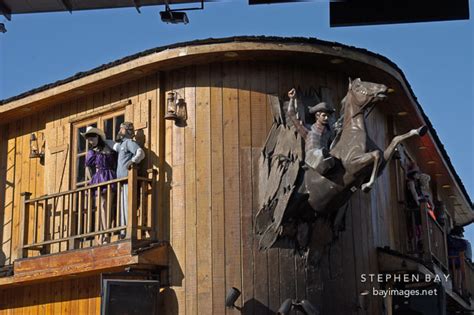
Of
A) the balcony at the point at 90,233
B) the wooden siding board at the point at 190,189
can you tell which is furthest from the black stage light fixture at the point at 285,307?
the balcony at the point at 90,233

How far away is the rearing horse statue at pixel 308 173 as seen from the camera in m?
12.6

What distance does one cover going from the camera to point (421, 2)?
10016 millimetres

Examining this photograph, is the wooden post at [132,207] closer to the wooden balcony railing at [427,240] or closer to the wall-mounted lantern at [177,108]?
the wall-mounted lantern at [177,108]

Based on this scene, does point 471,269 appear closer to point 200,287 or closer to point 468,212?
point 468,212

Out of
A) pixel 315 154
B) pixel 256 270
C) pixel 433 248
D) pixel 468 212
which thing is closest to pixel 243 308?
pixel 256 270

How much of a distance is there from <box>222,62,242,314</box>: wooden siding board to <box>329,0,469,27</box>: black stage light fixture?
12.8 ft

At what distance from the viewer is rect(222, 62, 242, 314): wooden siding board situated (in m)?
13.1

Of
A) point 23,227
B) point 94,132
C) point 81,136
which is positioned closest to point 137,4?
point 94,132

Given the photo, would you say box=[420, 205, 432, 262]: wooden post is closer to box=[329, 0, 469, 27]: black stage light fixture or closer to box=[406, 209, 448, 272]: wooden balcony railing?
box=[406, 209, 448, 272]: wooden balcony railing

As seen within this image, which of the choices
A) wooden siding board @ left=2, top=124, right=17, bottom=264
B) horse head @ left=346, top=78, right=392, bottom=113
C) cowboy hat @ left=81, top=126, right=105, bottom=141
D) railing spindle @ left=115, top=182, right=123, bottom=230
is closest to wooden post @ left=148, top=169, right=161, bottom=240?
railing spindle @ left=115, top=182, right=123, bottom=230

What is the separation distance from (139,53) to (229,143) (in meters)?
1.96

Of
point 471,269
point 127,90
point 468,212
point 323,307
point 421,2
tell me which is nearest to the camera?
point 421,2

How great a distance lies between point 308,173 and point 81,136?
4277mm

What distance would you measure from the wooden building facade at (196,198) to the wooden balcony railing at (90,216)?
0.03 m
